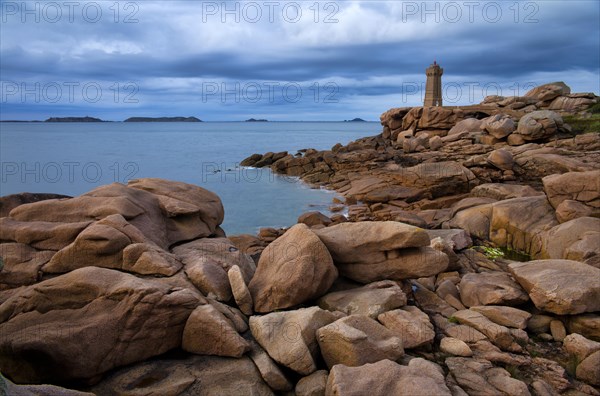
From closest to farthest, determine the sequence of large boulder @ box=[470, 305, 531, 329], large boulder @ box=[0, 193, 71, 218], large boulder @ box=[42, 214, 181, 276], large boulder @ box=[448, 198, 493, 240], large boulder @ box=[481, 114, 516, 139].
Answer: large boulder @ box=[42, 214, 181, 276], large boulder @ box=[470, 305, 531, 329], large boulder @ box=[0, 193, 71, 218], large boulder @ box=[448, 198, 493, 240], large boulder @ box=[481, 114, 516, 139]

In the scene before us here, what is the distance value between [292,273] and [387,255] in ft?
8.11

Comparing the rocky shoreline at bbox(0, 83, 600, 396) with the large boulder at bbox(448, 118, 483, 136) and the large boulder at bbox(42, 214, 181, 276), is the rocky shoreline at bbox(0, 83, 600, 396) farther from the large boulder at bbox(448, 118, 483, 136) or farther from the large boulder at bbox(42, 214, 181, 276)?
the large boulder at bbox(448, 118, 483, 136)

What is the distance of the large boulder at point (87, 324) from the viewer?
6477mm

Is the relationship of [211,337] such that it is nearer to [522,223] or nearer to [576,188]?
[522,223]

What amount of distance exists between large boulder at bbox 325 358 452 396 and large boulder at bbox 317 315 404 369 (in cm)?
50

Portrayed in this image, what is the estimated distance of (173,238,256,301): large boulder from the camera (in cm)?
829

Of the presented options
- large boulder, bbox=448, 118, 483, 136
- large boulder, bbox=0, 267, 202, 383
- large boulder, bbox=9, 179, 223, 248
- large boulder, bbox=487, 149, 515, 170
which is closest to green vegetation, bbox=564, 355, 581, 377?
large boulder, bbox=0, 267, 202, 383

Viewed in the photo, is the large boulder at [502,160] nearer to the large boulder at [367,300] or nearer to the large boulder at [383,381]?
the large boulder at [367,300]

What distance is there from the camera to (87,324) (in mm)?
6863

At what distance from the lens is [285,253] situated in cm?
920

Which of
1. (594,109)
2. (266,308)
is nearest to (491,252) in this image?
(266,308)

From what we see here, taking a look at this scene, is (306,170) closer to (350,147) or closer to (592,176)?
(350,147)

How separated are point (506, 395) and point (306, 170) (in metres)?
38.0

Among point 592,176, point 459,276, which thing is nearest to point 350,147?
point 592,176
